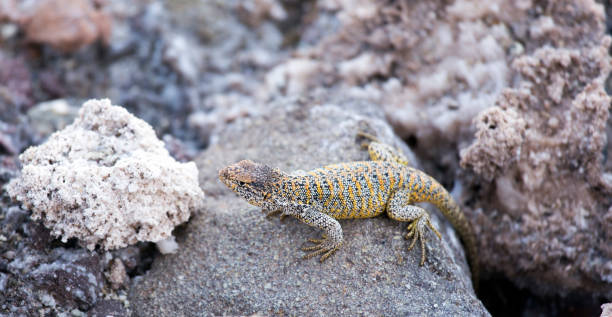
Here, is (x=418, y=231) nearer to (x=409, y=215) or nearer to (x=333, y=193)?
(x=409, y=215)

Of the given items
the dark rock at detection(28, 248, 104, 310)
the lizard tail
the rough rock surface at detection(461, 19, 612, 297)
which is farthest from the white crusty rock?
the rough rock surface at detection(461, 19, 612, 297)

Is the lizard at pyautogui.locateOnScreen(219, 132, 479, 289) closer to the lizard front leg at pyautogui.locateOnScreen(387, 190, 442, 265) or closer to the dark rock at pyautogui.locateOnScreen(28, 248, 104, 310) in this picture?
the lizard front leg at pyautogui.locateOnScreen(387, 190, 442, 265)

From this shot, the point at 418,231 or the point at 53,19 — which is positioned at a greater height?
the point at 53,19

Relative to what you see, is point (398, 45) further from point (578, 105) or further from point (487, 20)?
point (578, 105)

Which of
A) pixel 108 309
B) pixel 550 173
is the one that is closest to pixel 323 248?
pixel 108 309

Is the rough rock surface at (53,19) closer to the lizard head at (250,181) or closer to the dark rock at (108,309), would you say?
the lizard head at (250,181)

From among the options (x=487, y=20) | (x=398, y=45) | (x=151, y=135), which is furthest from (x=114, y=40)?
(x=487, y=20)

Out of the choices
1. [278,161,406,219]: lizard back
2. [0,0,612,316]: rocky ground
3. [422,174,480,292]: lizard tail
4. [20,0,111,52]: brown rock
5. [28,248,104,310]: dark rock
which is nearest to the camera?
[28,248,104,310]: dark rock

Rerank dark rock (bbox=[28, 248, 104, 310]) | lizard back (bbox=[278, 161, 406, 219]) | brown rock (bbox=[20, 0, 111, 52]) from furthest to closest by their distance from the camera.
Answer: brown rock (bbox=[20, 0, 111, 52]), lizard back (bbox=[278, 161, 406, 219]), dark rock (bbox=[28, 248, 104, 310])
